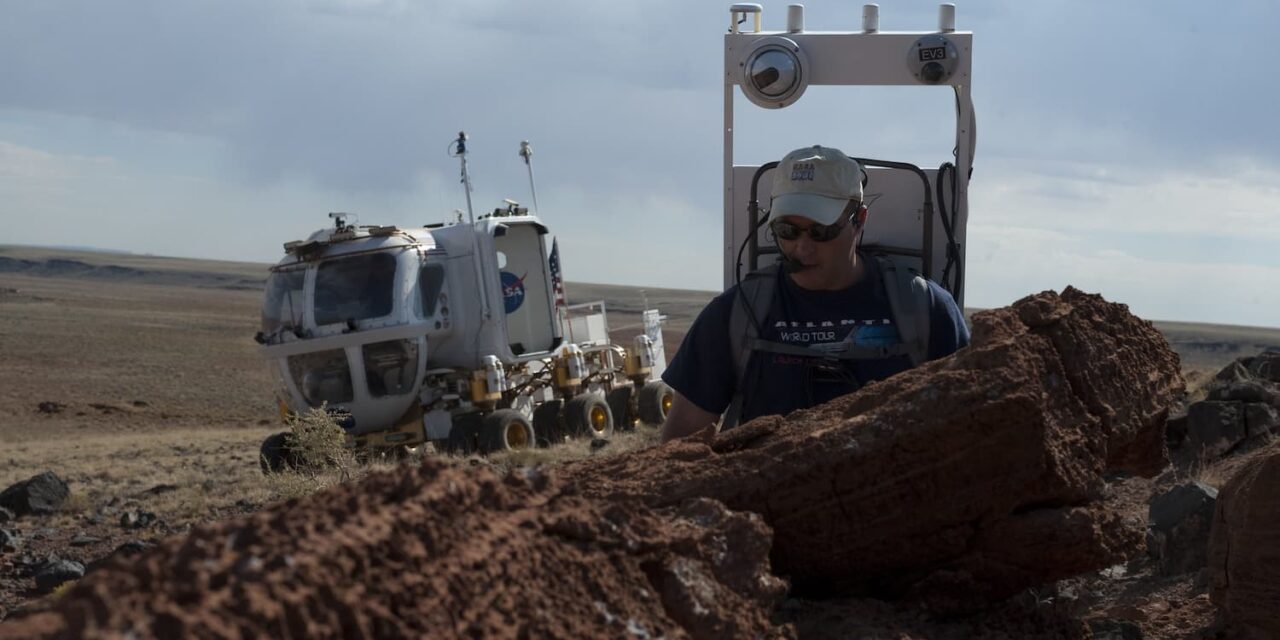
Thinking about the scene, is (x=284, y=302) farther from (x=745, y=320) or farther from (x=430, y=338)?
(x=745, y=320)

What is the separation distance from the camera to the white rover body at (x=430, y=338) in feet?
54.7

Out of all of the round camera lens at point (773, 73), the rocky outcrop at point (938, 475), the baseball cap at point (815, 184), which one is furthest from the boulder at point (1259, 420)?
the rocky outcrop at point (938, 475)

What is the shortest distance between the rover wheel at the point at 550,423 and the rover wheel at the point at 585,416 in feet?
0.39

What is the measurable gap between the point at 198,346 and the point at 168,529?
42.6 meters

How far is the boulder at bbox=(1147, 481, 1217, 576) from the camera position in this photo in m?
6.19

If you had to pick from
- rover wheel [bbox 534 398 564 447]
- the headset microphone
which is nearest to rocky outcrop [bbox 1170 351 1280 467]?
the headset microphone

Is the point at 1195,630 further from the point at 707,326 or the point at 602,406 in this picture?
the point at 602,406

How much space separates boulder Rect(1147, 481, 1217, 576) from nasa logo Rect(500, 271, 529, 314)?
1240 cm

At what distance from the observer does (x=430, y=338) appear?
690 inches

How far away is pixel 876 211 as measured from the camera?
218 inches

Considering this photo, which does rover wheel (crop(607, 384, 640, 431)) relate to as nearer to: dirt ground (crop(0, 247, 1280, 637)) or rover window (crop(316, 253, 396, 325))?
dirt ground (crop(0, 247, 1280, 637))

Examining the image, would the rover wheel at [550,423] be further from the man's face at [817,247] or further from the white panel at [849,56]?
the man's face at [817,247]

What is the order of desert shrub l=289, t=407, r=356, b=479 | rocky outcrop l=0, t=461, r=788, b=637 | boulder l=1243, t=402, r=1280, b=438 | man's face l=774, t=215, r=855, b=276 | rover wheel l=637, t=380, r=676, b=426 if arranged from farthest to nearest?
rover wheel l=637, t=380, r=676, b=426 < desert shrub l=289, t=407, r=356, b=479 < boulder l=1243, t=402, r=1280, b=438 < man's face l=774, t=215, r=855, b=276 < rocky outcrop l=0, t=461, r=788, b=637

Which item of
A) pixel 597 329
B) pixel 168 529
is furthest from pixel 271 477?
pixel 597 329
